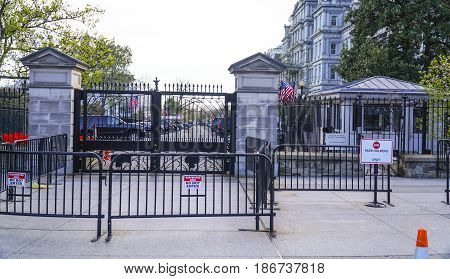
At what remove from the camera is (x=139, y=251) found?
624 centimetres

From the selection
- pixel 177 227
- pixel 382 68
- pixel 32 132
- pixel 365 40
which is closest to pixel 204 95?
pixel 32 132

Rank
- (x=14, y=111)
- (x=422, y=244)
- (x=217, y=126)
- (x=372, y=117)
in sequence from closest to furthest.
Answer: (x=422, y=244) → (x=217, y=126) → (x=14, y=111) → (x=372, y=117)

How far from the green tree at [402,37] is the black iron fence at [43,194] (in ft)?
84.3

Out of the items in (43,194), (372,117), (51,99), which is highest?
(51,99)

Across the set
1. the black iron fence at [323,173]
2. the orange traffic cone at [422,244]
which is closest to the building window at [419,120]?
the black iron fence at [323,173]

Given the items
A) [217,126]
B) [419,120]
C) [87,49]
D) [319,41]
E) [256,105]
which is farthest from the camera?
[319,41]

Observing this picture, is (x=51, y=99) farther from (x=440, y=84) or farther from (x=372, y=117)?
(x=372, y=117)

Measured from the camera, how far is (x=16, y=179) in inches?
296

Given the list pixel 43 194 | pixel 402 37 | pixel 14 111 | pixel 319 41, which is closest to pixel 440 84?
pixel 43 194

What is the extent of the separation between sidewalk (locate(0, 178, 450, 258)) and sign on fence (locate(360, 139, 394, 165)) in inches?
39.3

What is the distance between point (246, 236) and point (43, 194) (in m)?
5.39

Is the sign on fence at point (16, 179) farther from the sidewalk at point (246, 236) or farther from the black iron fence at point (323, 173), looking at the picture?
the black iron fence at point (323, 173)

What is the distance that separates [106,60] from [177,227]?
1884 cm

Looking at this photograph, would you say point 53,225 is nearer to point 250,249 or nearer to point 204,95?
point 250,249
